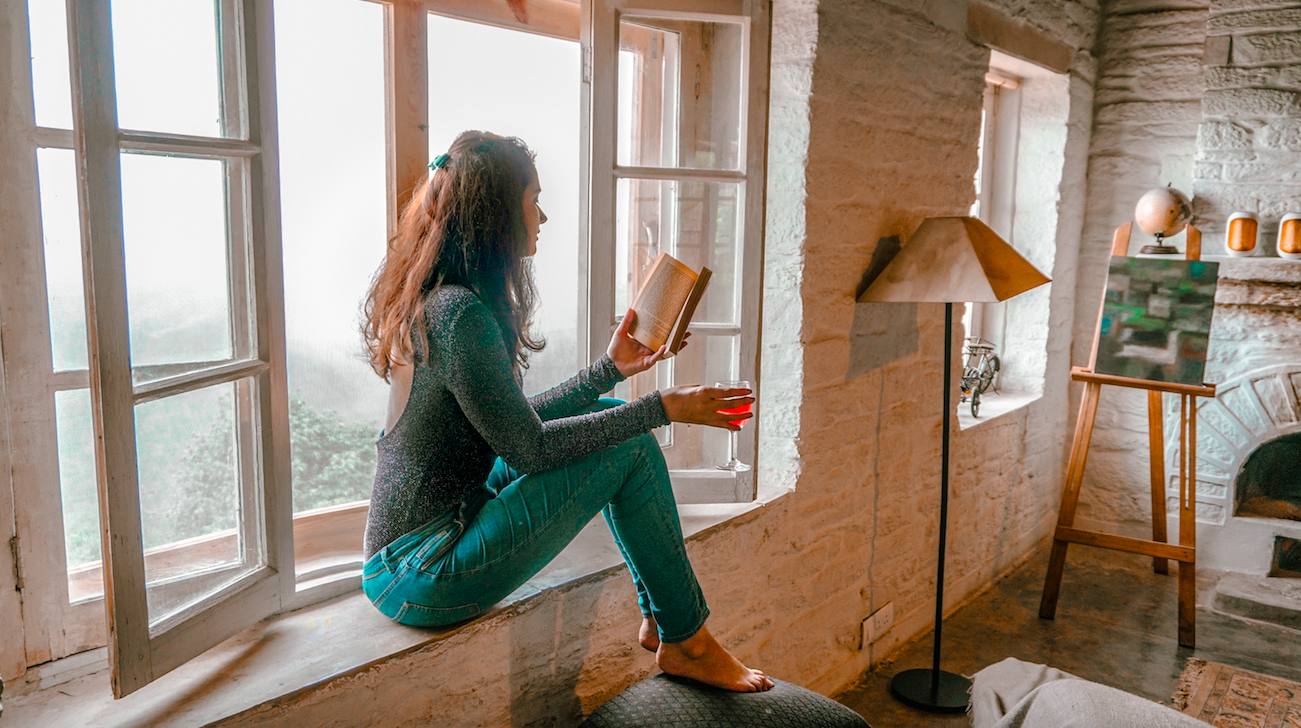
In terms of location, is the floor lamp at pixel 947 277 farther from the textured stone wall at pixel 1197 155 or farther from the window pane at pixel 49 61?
the window pane at pixel 49 61

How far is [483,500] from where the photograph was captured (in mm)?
1700

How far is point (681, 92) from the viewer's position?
7.11 feet

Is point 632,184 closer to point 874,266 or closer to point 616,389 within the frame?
point 616,389

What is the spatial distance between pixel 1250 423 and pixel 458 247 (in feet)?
11.4

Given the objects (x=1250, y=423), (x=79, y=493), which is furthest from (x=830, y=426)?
(x=1250, y=423)

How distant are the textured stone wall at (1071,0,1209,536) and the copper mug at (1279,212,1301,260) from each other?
47cm

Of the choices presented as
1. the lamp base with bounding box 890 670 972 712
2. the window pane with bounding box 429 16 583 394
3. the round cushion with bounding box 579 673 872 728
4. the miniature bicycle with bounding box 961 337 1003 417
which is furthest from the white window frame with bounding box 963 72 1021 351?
the round cushion with bounding box 579 673 872 728

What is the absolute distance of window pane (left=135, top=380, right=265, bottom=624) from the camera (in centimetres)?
136

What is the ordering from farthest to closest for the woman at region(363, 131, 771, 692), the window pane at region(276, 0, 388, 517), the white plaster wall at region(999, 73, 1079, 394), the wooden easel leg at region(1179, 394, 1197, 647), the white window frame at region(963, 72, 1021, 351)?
the white window frame at region(963, 72, 1021, 351) → the white plaster wall at region(999, 73, 1079, 394) → the wooden easel leg at region(1179, 394, 1197, 647) → the window pane at region(276, 0, 388, 517) → the woman at region(363, 131, 771, 692)

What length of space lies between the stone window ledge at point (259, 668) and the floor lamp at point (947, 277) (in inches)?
48.7

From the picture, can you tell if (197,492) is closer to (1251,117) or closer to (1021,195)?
(1021,195)

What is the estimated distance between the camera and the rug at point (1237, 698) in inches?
86.7

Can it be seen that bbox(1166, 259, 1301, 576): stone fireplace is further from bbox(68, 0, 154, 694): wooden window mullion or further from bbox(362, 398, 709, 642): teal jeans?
bbox(68, 0, 154, 694): wooden window mullion

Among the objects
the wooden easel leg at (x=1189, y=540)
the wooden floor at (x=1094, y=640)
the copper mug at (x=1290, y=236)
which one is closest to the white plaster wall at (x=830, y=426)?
the wooden floor at (x=1094, y=640)
